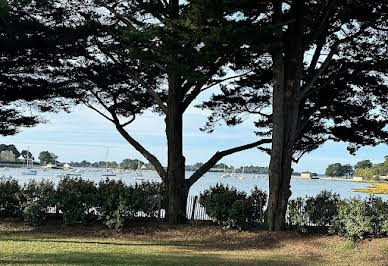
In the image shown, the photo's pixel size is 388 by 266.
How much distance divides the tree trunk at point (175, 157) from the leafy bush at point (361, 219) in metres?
4.70

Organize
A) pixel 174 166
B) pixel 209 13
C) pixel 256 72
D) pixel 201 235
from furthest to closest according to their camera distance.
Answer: pixel 256 72 < pixel 174 166 < pixel 201 235 < pixel 209 13

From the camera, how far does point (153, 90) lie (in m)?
15.7

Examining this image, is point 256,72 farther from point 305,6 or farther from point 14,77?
point 14,77

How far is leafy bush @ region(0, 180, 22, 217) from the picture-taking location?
549 inches

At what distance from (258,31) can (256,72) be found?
17.7ft

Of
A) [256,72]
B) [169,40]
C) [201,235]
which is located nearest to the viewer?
[169,40]

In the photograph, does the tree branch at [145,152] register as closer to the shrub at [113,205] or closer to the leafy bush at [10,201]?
the shrub at [113,205]

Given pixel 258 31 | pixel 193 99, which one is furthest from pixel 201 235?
pixel 258 31

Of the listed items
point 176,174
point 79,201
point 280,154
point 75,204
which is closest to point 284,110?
point 280,154

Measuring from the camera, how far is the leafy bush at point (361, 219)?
440 inches

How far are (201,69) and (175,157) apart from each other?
3387mm

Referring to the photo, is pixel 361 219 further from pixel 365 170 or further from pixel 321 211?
pixel 365 170

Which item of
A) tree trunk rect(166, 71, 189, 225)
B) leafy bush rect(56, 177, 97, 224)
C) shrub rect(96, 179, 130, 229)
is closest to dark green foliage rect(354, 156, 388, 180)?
tree trunk rect(166, 71, 189, 225)

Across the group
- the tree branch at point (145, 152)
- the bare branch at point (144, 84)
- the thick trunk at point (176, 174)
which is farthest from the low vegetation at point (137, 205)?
the bare branch at point (144, 84)
